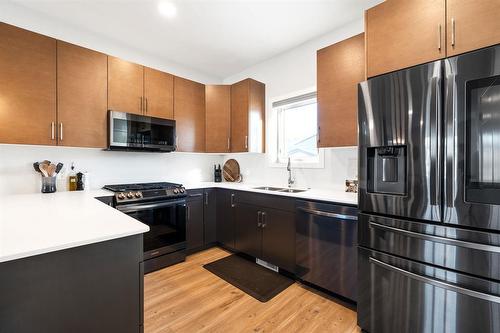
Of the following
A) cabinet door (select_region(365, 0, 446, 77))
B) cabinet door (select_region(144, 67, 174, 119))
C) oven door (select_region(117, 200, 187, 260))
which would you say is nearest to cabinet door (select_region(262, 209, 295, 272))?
oven door (select_region(117, 200, 187, 260))

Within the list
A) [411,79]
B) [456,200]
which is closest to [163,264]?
[456,200]

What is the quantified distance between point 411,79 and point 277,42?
6.17 ft

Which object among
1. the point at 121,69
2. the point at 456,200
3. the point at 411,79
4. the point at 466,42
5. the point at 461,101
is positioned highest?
the point at 121,69

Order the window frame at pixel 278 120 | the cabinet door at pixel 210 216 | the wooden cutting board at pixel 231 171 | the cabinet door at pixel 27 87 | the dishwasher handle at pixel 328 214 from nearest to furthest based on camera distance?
1. the dishwasher handle at pixel 328 214
2. the cabinet door at pixel 27 87
3. the window frame at pixel 278 120
4. the cabinet door at pixel 210 216
5. the wooden cutting board at pixel 231 171

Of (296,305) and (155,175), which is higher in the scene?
(155,175)

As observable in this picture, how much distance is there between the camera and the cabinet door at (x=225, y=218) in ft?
9.82

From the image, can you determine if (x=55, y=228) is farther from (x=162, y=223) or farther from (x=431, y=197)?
(x=431, y=197)

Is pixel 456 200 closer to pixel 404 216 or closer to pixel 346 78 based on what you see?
pixel 404 216

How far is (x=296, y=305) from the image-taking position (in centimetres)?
198

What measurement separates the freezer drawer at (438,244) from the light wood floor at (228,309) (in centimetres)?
73

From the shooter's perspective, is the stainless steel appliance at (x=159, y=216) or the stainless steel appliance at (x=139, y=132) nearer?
the stainless steel appliance at (x=159, y=216)

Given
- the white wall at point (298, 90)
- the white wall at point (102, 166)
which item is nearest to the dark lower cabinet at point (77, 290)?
the white wall at point (102, 166)

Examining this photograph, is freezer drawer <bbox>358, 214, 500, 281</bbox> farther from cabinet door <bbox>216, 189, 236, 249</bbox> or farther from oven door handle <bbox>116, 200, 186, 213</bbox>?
oven door handle <bbox>116, 200, 186, 213</bbox>

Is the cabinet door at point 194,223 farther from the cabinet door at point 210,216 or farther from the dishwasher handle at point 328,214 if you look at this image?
the dishwasher handle at point 328,214
